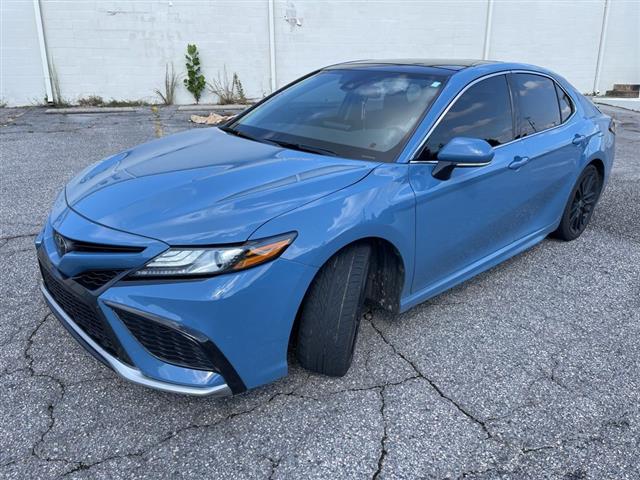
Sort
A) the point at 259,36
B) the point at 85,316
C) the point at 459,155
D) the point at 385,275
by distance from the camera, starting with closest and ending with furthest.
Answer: the point at 85,316 → the point at 459,155 → the point at 385,275 → the point at 259,36

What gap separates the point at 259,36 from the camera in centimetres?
1257

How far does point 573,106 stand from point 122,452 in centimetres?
413

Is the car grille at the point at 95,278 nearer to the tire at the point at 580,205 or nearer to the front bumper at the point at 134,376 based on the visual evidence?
the front bumper at the point at 134,376

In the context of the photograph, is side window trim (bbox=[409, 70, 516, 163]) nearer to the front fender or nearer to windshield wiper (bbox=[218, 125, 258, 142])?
the front fender

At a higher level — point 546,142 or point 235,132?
point 235,132

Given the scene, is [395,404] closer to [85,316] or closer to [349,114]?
[85,316]

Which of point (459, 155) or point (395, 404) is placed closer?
point (395, 404)

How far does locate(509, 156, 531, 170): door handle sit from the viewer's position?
11.3ft

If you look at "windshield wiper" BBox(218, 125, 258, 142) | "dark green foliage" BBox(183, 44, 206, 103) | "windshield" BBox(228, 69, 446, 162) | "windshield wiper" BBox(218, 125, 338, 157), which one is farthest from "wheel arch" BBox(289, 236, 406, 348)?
"dark green foliage" BBox(183, 44, 206, 103)

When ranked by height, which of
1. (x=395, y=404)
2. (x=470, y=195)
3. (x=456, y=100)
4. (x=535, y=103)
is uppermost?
(x=456, y=100)

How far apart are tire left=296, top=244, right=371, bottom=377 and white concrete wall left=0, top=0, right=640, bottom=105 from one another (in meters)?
11.1

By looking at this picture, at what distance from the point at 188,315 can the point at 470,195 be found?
5.95ft

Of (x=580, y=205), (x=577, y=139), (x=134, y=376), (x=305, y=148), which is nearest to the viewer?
(x=134, y=376)

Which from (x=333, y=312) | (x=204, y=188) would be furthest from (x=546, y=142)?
(x=204, y=188)
